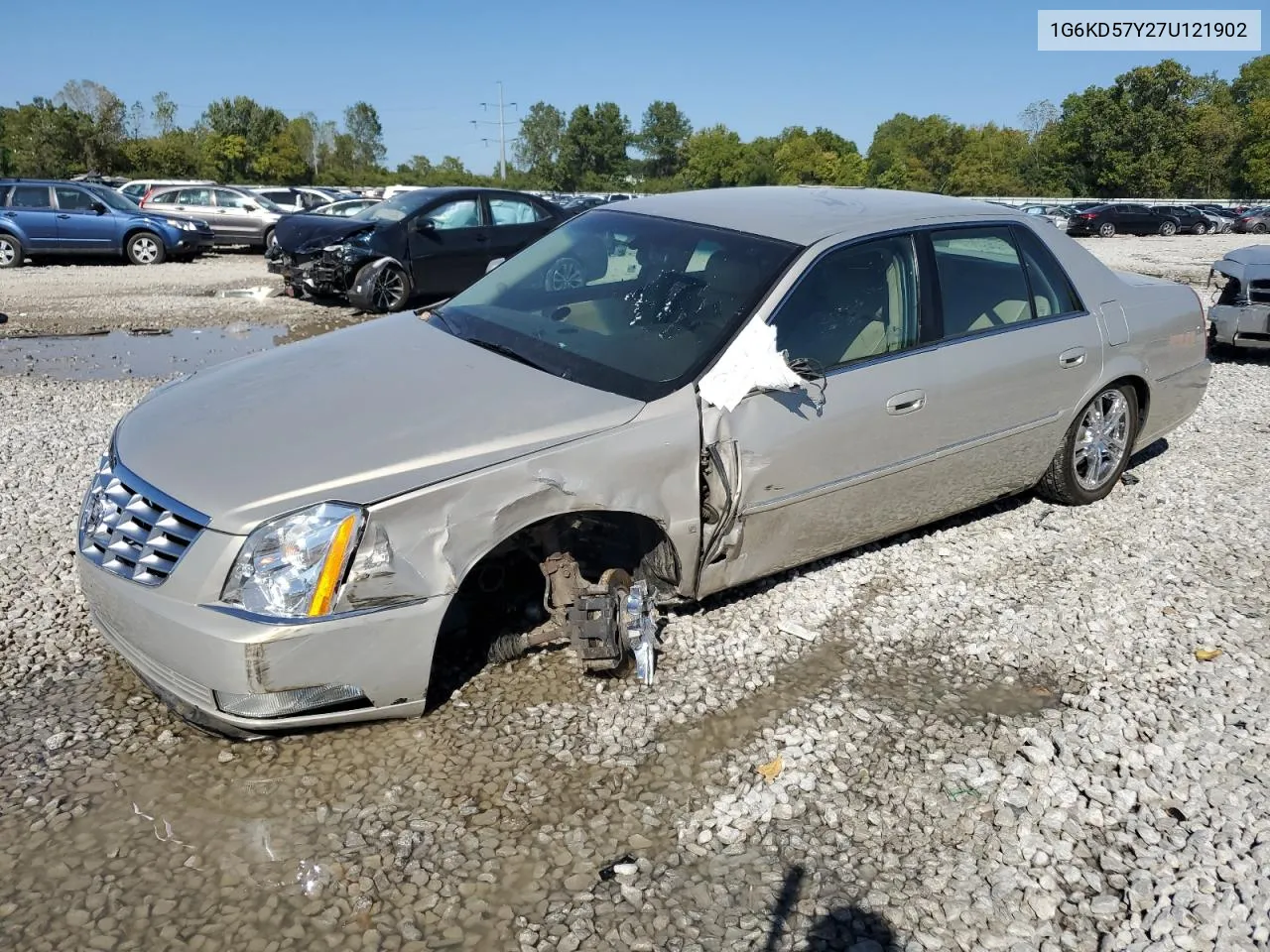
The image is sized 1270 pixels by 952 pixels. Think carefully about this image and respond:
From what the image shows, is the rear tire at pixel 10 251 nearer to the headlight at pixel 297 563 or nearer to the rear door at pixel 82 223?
the rear door at pixel 82 223

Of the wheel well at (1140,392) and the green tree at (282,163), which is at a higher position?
the green tree at (282,163)

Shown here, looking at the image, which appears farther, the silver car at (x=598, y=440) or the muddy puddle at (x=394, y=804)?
the silver car at (x=598, y=440)

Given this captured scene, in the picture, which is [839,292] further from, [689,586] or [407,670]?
[407,670]

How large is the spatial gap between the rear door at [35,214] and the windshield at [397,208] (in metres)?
7.83

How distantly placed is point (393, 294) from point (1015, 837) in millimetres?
10839

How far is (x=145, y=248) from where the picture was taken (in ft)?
60.8

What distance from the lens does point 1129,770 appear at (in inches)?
123

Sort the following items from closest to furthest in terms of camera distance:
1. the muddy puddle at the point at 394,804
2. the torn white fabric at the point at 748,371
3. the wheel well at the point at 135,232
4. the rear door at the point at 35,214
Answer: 1. the muddy puddle at the point at 394,804
2. the torn white fabric at the point at 748,371
3. the rear door at the point at 35,214
4. the wheel well at the point at 135,232

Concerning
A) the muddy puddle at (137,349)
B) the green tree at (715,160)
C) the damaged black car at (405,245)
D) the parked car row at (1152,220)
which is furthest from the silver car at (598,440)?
the green tree at (715,160)

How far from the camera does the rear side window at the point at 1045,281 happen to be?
4.75 metres

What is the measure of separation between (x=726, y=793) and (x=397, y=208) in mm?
11438

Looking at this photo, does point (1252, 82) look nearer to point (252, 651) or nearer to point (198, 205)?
point (198, 205)

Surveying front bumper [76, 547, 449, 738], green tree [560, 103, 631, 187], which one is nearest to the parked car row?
front bumper [76, 547, 449, 738]

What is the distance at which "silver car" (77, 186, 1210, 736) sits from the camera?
2873 millimetres
